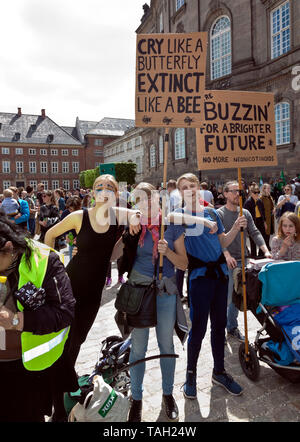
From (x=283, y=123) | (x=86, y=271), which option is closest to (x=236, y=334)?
(x=86, y=271)

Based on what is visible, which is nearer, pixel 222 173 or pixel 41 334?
pixel 41 334

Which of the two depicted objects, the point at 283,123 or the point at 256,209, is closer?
the point at 256,209

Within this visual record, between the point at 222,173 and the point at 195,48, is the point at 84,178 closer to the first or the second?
the point at 222,173

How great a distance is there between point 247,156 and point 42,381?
10.7 ft

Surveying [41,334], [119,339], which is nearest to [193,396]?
[119,339]

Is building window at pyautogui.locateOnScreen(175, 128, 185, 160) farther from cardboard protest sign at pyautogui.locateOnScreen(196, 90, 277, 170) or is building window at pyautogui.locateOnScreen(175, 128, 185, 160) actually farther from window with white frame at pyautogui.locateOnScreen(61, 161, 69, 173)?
window with white frame at pyautogui.locateOnScreen(61, 161, 69, 173)

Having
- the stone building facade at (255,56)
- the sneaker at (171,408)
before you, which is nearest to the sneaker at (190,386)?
the sneaker at (171,408)

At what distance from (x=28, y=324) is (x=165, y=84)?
8.67ft

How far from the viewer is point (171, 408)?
281 cm

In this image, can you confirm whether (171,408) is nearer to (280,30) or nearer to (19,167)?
(280,30)

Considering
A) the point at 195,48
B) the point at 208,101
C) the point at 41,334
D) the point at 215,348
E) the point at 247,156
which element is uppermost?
the point at 195,48

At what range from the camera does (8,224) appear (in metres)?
1.79

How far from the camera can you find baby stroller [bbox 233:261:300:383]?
10.1 ft

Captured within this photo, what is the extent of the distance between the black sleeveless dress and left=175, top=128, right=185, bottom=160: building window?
24659 millimetres
